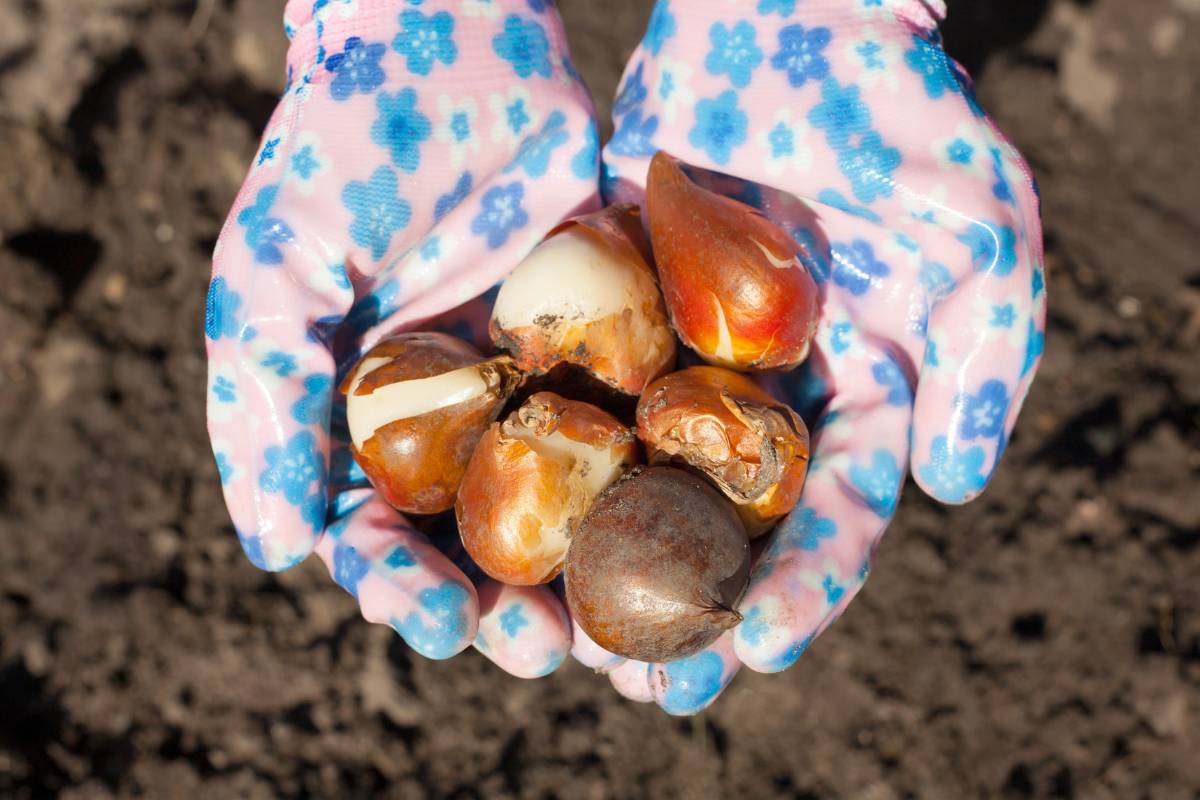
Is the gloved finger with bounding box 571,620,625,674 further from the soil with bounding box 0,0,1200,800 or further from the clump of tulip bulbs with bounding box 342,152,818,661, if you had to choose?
the soil with bounding box 0,0,1200,800

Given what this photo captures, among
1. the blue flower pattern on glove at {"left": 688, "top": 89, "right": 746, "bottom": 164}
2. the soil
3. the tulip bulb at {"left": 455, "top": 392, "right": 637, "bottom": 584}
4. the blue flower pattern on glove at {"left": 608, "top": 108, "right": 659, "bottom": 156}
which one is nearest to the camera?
the tulip bulb at {"left": 455, "top": 392, "right": 637, "bottom": 584}

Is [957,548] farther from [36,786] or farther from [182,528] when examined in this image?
[36,786]

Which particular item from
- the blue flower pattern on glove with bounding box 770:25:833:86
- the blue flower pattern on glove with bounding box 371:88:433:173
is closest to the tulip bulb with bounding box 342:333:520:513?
the blue flower pattern on glove with bounding box 371:88:433:173

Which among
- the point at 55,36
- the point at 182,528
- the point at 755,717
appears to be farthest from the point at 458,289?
the point at 55,36

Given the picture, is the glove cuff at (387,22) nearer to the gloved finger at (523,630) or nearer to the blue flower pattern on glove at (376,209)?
the blue flower pattern on glove at (376,209)

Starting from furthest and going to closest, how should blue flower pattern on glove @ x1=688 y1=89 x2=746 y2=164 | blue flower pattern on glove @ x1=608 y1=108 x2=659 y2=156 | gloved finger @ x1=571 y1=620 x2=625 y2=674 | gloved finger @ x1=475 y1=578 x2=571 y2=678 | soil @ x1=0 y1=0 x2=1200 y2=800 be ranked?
soil @ x1=0 y1=0 x2=1200 y2=800 → blue flower pattern on glove @ x1=608 y1=108 x2=659 y2=156 → blue flower pattern on glove @ x1=688 y1=89 x2=746 y2=164 → gloved finger @ x1=571 y1=620 x2=625 y2=674 → gloved finger @ x1=475 y1=578 x2=571 y2=678
